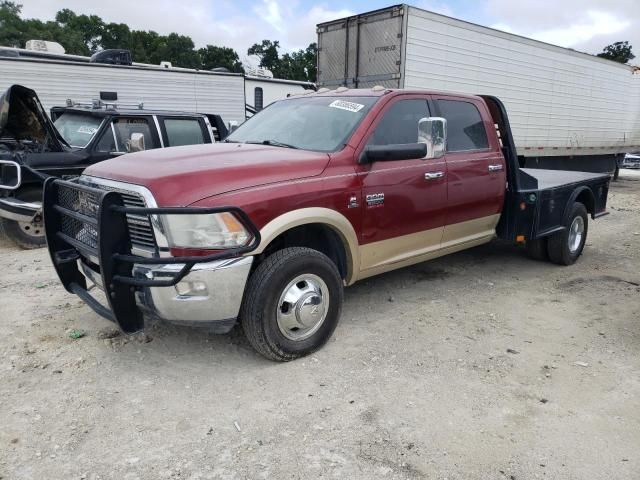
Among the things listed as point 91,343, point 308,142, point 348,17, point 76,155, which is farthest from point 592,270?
point 348,17

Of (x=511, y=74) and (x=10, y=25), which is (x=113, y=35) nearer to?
(x=10, y=25)

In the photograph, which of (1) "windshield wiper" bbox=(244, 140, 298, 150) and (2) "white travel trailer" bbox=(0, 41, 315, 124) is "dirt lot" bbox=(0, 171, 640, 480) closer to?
(1) "windshield wiper" bbox=(244, 140, 298, 150)

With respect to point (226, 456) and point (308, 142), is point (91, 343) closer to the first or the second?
point (226, 456)

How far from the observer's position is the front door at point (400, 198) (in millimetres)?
4031

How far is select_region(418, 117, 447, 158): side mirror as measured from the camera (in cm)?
406

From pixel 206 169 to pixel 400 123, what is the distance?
5.99ft

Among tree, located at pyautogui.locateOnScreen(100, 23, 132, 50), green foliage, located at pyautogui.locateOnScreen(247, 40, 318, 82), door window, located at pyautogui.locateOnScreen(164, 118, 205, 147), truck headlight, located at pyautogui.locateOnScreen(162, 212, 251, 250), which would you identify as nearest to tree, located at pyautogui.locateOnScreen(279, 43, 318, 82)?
green foliage, located at pyautogui.locateOnScreen(247, 40, 318, 82)

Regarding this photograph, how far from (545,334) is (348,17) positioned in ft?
28.0

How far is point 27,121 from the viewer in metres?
6.61

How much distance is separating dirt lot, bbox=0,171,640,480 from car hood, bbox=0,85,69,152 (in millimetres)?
2459

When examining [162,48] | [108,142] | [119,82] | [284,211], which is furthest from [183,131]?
[162,48]

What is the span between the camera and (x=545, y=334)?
420 centimetres

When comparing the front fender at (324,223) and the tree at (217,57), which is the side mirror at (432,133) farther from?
the tree at (217,57)

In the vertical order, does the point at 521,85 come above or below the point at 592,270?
above
